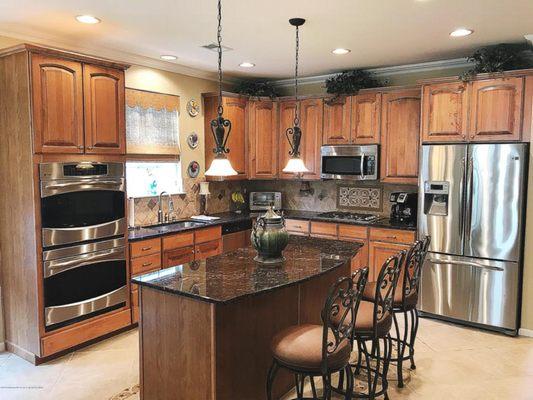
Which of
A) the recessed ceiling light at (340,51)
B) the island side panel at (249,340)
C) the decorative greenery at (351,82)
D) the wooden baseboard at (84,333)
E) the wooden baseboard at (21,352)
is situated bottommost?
the wooden baseboard at (21,352)

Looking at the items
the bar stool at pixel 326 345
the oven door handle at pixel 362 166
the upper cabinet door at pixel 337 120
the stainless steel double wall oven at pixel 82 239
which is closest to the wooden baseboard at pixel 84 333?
the stainless steel double wall oven at pixel 82 239

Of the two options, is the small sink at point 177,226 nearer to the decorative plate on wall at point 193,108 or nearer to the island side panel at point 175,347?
the decorative plate on wall at point 193,108

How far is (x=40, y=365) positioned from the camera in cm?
352

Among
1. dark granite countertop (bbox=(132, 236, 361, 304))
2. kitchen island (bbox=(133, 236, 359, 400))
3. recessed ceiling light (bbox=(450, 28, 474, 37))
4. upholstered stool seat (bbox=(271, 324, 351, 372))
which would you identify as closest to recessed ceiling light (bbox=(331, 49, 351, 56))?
recessed ceiling light (bbox=(450, 28, 474, 37))

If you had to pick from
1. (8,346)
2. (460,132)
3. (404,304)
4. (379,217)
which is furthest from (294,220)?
(8,346)

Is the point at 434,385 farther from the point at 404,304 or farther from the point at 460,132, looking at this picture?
the point at 460,132

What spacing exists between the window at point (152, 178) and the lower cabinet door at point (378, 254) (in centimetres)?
237

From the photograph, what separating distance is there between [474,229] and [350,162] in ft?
5.41

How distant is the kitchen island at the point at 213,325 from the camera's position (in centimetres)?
240

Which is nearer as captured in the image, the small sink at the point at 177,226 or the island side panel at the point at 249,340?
the island side panel at the point at 249,340

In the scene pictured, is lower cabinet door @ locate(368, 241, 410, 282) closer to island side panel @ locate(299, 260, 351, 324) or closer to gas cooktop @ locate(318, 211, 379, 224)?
gas cooktop @ locate(318, 211, 379, 224)

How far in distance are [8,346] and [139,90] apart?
279 cm

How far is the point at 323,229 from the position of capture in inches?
209

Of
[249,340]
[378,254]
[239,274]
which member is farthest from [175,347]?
[378,254]
